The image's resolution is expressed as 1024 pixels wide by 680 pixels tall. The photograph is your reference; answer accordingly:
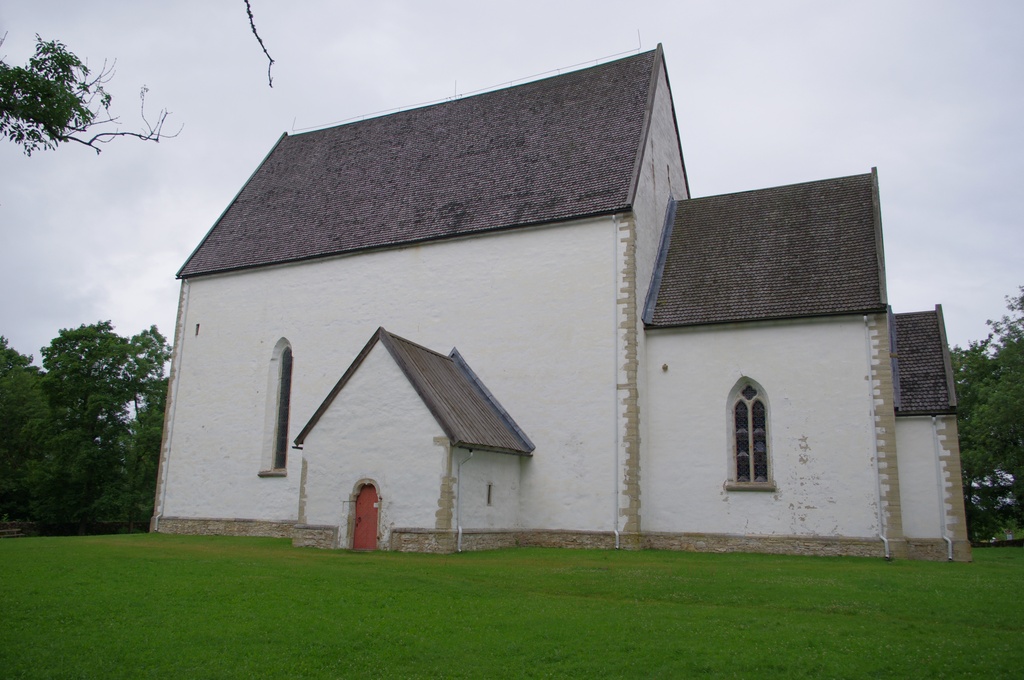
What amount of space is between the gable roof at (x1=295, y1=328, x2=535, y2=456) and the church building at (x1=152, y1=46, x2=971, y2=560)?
87mm

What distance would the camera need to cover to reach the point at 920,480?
72.0ft

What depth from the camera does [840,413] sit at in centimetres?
2202

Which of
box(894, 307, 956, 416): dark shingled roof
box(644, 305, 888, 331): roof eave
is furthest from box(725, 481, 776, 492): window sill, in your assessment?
box(644, 305, 888, 331): roof eave

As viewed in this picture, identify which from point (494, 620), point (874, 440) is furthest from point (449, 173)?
point (494, 620)

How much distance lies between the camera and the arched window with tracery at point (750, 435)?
2294cm

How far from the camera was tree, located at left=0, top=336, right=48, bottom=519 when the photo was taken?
1789 inches

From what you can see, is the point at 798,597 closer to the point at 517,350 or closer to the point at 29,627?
the point at 29,627

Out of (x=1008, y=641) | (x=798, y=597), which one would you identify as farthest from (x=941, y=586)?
(x=1008, y=641)

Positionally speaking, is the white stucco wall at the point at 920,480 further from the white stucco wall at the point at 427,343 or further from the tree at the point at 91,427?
the tree at the point at 91,427

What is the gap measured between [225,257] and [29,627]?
22056mm

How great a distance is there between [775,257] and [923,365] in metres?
5.16

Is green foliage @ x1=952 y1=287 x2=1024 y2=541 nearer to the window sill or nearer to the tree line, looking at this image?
the window sill

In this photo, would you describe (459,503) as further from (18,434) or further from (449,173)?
(18,434)

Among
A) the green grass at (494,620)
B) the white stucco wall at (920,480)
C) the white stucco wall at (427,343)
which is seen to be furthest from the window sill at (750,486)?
the green grass at (494,620)
